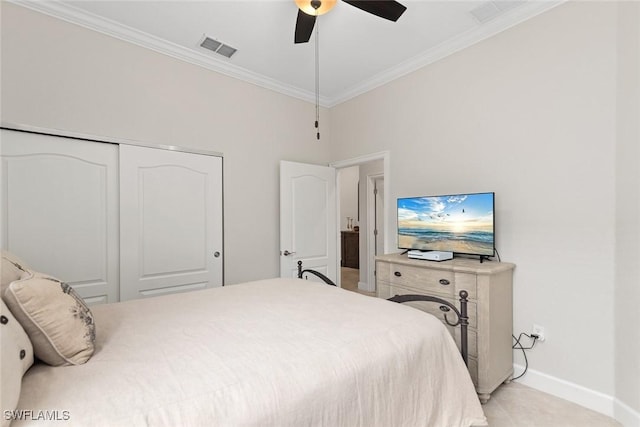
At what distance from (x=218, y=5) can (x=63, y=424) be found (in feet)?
8.83

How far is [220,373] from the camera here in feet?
3.15

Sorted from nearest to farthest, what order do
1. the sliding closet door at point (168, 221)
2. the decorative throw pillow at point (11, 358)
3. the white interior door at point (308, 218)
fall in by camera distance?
the decorative throw pillow at point (11, 358) < the sliding closet door at point (168, 221) < the white interior door at point (308, 218)

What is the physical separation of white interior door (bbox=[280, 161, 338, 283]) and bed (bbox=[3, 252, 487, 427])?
1.88m

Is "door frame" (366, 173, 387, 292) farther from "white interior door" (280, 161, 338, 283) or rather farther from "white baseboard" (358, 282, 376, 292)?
"white interior door" (280, 161, 338, 283)

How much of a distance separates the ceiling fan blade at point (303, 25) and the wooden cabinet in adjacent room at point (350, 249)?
5420 mm

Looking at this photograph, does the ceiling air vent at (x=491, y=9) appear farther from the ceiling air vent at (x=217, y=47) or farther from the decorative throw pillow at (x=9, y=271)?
the decorative throw pillow at (x=9, y=271)

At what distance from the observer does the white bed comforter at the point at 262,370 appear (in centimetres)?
83

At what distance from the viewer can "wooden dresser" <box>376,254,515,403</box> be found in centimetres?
211

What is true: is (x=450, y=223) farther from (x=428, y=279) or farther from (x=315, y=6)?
(x=315, y=6)

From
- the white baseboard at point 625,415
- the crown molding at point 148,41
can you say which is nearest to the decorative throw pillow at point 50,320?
the crown molding at point 148,41

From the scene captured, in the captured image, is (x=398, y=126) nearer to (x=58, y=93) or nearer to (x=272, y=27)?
(x=272, y=27)

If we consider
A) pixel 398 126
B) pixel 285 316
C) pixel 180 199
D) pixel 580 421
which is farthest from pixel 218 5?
pixel 580 421

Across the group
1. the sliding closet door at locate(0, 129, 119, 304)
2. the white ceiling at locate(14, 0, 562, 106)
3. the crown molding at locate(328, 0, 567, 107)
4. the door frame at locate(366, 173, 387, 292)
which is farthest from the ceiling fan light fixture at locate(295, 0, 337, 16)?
the door frame at locate(366, 173, 387, 292)

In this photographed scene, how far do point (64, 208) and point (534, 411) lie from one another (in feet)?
12.4
